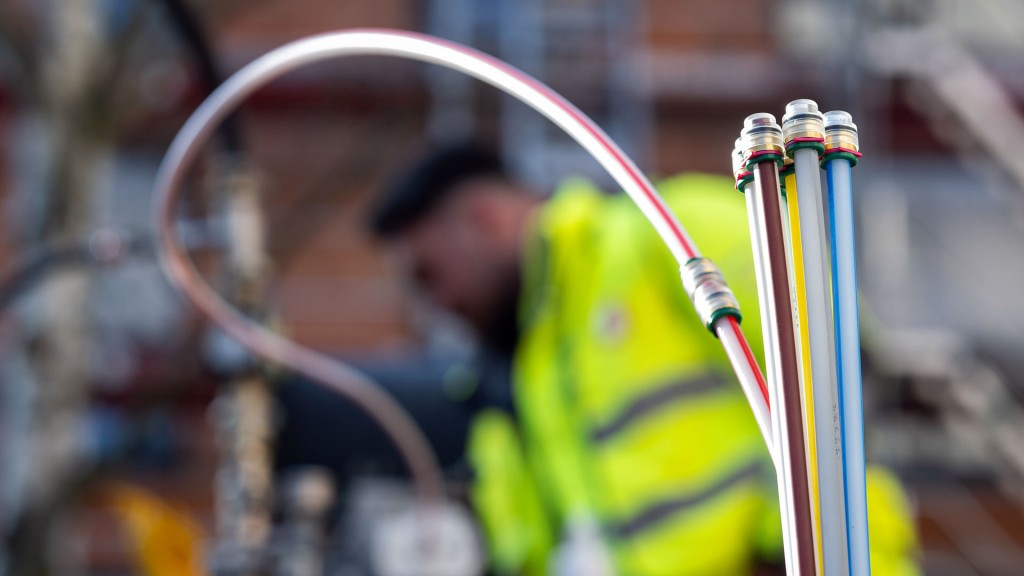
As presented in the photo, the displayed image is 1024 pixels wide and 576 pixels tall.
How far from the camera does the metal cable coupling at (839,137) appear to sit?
18.1 inches

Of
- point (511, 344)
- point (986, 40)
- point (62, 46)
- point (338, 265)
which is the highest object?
point (986, 40)

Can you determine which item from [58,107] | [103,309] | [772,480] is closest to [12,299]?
[772,480]

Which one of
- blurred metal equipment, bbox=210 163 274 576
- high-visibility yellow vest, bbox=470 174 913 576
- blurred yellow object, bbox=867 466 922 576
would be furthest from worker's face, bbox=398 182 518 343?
blurred yellow object, bbox=867 466 922 576

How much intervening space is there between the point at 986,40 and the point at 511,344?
4873mm

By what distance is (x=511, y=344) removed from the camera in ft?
7.26

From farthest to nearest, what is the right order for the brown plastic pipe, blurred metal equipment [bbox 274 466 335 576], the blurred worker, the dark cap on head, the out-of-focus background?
1. the out-of-focus background
2. the dark cap on head
3. the blurred worker
4. blurred metal equipment [bbox 274 466 335 576]
5. the brown plastic pipe

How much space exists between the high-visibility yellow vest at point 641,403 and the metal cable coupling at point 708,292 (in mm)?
851

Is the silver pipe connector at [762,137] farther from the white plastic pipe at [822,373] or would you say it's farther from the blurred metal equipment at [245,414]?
the blurred metal equipment at [245,414]

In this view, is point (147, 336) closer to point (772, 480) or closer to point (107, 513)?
point (107, 513)

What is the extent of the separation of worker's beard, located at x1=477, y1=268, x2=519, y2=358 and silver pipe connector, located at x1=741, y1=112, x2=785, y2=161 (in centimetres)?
171

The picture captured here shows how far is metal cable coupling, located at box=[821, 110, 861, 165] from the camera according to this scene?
461mm

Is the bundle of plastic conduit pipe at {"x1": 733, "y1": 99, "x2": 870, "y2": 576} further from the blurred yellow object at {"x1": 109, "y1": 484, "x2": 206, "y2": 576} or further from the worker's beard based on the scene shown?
the worker's beard

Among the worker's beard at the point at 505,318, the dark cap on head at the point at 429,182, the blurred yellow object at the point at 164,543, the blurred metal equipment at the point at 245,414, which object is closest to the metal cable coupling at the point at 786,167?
the blurred metal equipment at the point at 245,414

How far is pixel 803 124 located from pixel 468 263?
177cm
